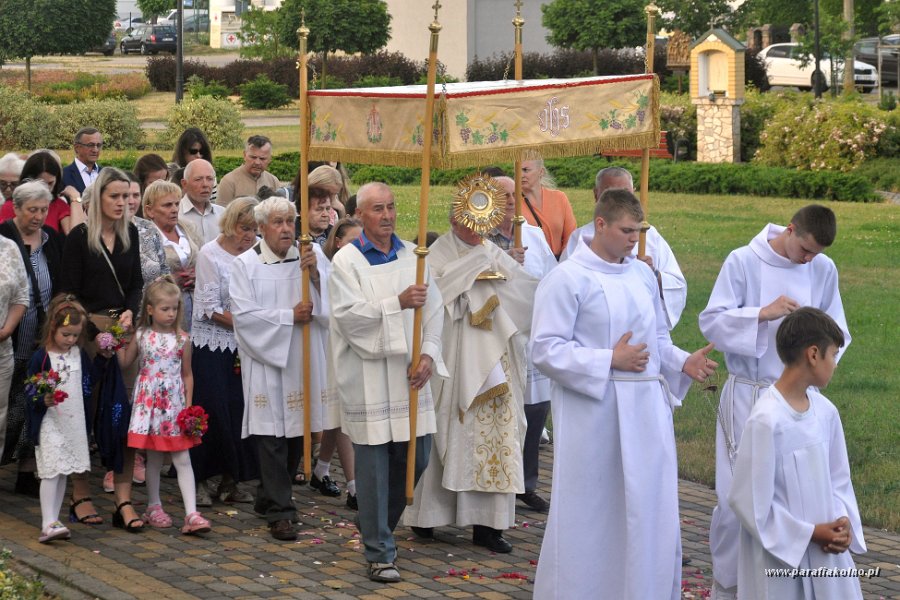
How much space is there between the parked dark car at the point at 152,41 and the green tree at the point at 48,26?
910 centimetres

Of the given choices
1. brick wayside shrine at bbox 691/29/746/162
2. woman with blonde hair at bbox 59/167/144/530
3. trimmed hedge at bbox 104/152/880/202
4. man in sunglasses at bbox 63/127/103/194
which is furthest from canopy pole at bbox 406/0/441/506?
brick wayside shrine at bbox 691/29/746/162

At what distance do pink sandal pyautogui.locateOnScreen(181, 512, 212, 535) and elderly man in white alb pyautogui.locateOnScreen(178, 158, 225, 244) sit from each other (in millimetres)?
2313

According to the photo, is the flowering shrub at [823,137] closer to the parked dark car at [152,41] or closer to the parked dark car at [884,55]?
the parked dark car at [884,55]

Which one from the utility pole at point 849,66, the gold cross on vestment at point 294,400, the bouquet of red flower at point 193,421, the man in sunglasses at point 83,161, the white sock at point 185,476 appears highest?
the utility pole at point 849,66

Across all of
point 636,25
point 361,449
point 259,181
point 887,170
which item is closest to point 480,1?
point 636,25

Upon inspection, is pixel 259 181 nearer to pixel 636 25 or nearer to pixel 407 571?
pixel 407 571

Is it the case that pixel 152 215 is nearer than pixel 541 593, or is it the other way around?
pixel 541 593

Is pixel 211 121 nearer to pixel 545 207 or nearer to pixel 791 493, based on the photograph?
pixel 545 207

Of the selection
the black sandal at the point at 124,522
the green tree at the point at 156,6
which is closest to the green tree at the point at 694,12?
the green tree at the point at 156,6

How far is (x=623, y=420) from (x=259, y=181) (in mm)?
5254

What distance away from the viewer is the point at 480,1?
53.0m

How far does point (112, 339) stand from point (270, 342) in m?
0.91

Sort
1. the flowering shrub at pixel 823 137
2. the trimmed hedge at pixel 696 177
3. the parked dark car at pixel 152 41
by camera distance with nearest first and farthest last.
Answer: the trimmed hedge at pixel 696 177
the flowering shrub at pixel 823 137
the parked dark car at pixel 152 41

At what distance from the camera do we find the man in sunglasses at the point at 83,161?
37.2 feet
